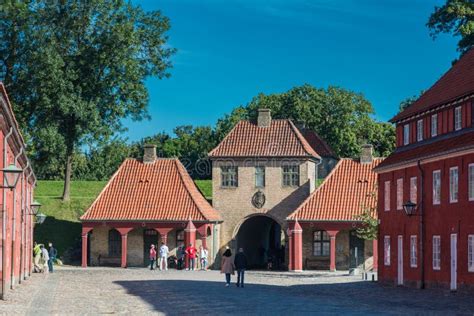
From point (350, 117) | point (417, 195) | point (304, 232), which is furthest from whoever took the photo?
point (350, 117)

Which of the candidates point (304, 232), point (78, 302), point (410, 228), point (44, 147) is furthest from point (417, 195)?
point (44, 147)

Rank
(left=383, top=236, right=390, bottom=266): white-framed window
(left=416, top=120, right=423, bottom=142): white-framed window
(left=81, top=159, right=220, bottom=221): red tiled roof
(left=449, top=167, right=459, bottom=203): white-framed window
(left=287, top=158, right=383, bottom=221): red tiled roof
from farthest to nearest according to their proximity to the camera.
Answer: (left=81, top=159, right=220, bottom=221): red tiled roof < (left=287, top=158, right=383, bottom=221): red tiled roof < (left=383, top=236, right=390, bottom=266): white-framed window < (left=416, top=120, right=423, bottom=142): white-framed window < (left=449, top=167, right=459, bottom=203): white-framed window

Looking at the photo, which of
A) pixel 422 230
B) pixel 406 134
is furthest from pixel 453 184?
pixel 406 134

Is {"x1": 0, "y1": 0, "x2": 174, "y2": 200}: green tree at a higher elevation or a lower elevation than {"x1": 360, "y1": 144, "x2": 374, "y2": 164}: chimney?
higher

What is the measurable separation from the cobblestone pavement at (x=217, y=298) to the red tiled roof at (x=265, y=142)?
23406 mm

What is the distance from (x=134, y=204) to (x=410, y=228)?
27.0 meters

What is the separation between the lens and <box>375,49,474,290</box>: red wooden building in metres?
40.2

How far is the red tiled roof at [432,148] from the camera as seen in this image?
133 ft

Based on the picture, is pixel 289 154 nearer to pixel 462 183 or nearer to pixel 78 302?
pixel 462 183

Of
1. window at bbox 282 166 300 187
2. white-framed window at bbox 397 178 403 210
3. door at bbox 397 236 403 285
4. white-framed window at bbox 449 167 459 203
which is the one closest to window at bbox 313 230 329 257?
window at bbox 282 166 300 187

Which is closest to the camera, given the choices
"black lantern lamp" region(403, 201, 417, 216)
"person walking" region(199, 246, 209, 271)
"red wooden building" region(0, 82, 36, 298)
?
"red wooden building" region(0, 82, 36, 298)

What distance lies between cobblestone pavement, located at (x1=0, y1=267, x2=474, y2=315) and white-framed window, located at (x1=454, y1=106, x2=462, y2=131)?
6.25 meters

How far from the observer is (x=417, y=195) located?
4562 cm

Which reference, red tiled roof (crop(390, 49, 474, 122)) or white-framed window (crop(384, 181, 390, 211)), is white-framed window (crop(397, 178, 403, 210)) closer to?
white-framed window (crop(384, 181, 390, 211))
